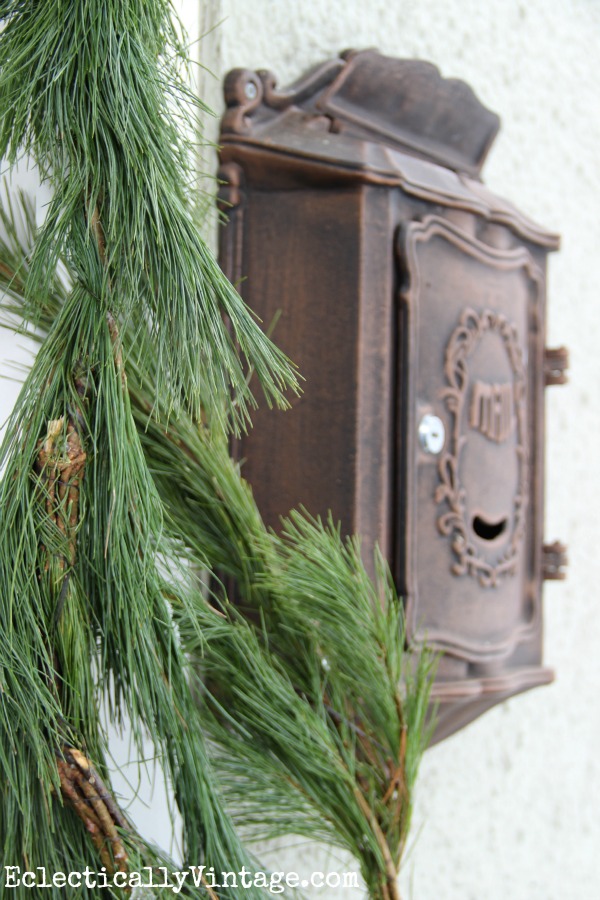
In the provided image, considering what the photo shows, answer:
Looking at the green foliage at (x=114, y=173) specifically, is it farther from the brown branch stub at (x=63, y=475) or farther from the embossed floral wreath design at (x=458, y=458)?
the embossed floral wreath design at (x=458, y=458)

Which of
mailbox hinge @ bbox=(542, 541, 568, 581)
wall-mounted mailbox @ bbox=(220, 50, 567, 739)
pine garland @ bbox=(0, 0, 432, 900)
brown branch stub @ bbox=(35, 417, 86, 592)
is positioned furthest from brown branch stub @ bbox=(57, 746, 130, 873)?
mailbox hinge @ bbox=(542, 541, 568, 581)

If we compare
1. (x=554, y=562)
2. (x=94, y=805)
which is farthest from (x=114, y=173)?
(x=554, y=562)

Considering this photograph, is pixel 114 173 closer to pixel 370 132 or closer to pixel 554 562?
pixel 370 132

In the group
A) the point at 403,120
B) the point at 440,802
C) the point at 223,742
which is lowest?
the point at 440,802

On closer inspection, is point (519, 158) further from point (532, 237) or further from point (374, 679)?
point (374, 679)

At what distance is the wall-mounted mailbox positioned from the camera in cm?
86

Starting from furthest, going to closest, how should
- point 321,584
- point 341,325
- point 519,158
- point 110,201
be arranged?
1. point 519,158
2. point 341,325
3. point 321,584
4. point 110,201

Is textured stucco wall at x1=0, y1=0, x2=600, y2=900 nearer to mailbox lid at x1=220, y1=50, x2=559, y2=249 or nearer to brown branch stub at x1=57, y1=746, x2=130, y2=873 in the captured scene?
mailbox lid at x1=220, y1=50, x2=559, y2=249

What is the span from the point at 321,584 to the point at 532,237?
0.53 meters

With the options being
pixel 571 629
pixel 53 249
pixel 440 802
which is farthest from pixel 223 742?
pixel 571 629

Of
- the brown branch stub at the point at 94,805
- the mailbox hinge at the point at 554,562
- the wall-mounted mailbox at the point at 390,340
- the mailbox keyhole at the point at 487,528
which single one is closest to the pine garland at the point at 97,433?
the brown branch stub at the point at 94,805

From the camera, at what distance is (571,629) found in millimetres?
1292

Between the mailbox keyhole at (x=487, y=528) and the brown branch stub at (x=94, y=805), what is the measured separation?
1.63ft

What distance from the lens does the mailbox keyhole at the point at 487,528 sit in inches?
38.2
